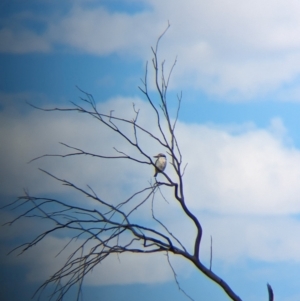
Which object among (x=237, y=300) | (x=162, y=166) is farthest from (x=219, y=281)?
(x=162, y=166)

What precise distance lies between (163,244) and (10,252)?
145 centimetres

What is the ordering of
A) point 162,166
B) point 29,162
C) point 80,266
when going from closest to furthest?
1. point 80,266
2. point 162,166
3. point 29,162

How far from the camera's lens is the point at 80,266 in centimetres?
184

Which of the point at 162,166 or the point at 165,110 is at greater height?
the point at 162,166

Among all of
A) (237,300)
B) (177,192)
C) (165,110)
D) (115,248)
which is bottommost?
(237,300)

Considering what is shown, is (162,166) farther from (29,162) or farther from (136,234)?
(136,234)

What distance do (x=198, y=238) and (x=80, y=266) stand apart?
1.27 feet

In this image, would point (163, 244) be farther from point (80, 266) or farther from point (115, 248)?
point (80, 266)

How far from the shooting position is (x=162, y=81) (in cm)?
196

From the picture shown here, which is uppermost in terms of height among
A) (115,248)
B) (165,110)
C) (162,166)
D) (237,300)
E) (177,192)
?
(162,166)

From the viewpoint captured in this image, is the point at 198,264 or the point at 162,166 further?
the point at 162,166

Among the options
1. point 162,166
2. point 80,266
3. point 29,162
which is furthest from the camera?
point 29,162

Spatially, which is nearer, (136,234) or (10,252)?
(136,234)

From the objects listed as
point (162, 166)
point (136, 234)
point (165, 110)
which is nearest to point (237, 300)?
point (136, 234)
